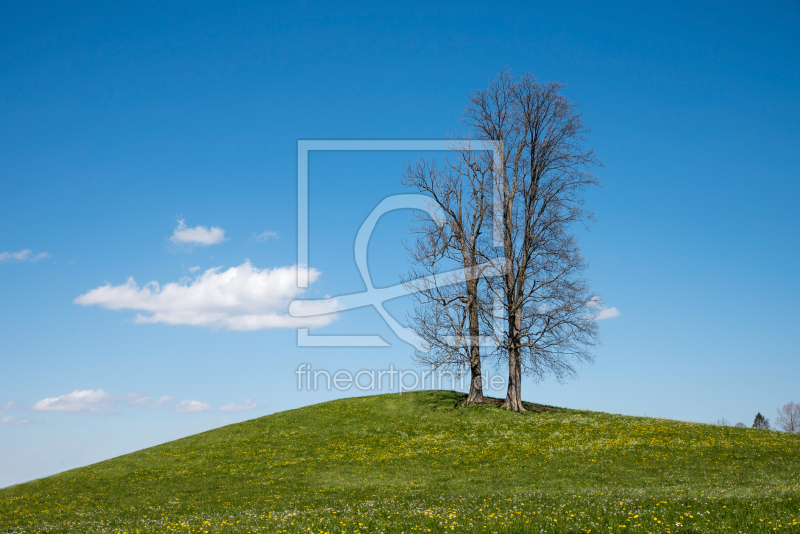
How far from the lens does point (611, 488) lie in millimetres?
19859

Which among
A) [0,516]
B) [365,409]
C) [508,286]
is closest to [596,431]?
[508,286]

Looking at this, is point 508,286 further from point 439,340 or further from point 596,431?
point 596,431

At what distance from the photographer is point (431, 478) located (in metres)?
23.7

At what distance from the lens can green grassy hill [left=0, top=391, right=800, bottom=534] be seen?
1369 cm

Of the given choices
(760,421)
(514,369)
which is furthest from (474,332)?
(760,421)

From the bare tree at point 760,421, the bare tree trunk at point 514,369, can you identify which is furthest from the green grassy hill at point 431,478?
the bare tree at point 760,421

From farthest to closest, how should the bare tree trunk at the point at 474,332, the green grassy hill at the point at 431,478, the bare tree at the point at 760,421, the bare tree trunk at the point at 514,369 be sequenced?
the bare tree at the point at 760,421 → the bare tree trunk at the point at 474,332 → the bare tree trunk at the point at 514,369 → the green grassy hill at the point at 431,478

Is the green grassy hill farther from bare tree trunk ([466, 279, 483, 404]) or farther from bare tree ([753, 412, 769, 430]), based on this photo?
bare tree ([753, 412, 769, 430])

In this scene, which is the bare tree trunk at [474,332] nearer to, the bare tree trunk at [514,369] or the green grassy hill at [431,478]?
the bare tree trunk at [514,369]

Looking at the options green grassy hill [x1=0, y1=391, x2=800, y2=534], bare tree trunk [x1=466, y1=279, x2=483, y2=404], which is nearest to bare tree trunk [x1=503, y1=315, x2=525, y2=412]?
green grassy hill [x1=0, y1=391, x2=800, y2=534]

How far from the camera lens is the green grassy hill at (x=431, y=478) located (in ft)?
44.9

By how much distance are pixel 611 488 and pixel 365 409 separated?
24.0 meters

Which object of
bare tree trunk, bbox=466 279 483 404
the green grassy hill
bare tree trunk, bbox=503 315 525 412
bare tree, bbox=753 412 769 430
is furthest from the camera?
bare tree, bbox=753 412 769 430

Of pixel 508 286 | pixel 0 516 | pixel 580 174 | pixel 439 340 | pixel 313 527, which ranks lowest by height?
pixel 0 516
